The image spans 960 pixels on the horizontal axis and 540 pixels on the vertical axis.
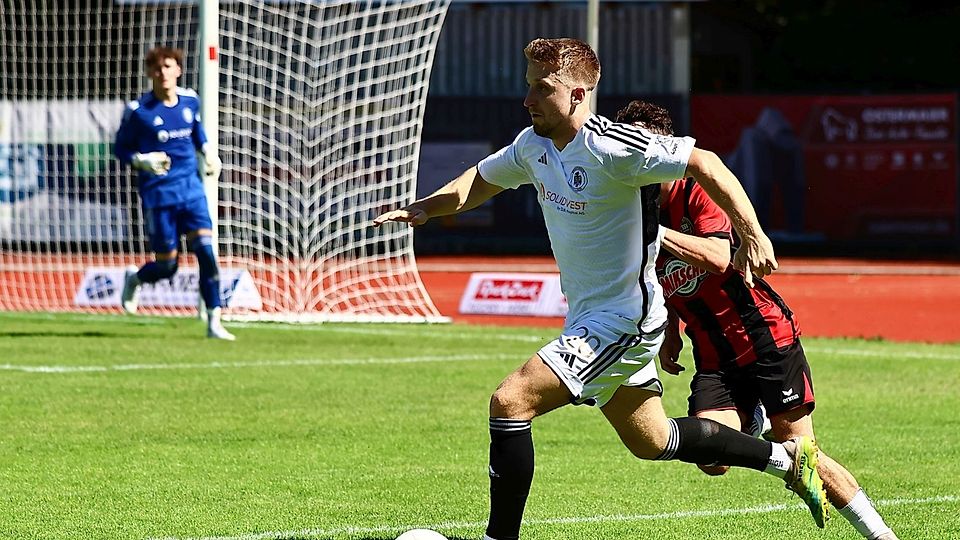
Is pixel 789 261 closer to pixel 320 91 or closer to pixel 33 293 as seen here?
pixel 320 91

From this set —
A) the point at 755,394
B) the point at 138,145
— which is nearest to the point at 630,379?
the point at 755,394

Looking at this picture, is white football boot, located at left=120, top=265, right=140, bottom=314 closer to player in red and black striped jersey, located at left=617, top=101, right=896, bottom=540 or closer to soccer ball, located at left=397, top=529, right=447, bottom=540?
player in red and black striped jersey, located at left=617, top=101, right=896, bottom=540

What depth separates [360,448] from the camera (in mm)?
8789

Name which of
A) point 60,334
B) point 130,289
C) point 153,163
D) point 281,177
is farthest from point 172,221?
point 281,177

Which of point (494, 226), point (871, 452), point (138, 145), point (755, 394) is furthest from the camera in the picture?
point (494, 226)

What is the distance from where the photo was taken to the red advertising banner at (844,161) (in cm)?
2536

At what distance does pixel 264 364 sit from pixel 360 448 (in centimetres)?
377

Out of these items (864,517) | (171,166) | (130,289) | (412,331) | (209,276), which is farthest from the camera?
(412,331)

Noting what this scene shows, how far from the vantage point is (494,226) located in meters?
26.8

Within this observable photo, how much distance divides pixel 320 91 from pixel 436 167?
7.18 m

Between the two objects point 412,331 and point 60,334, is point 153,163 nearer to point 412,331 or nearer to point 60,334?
point 60,334

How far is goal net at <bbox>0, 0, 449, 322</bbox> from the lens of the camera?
1606cm

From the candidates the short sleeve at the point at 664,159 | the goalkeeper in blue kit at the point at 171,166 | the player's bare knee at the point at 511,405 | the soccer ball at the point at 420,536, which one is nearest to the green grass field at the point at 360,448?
the soccer ball at the point at 420,536

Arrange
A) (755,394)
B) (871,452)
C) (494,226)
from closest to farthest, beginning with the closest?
(755,394) → (871,452) → (494,226)
